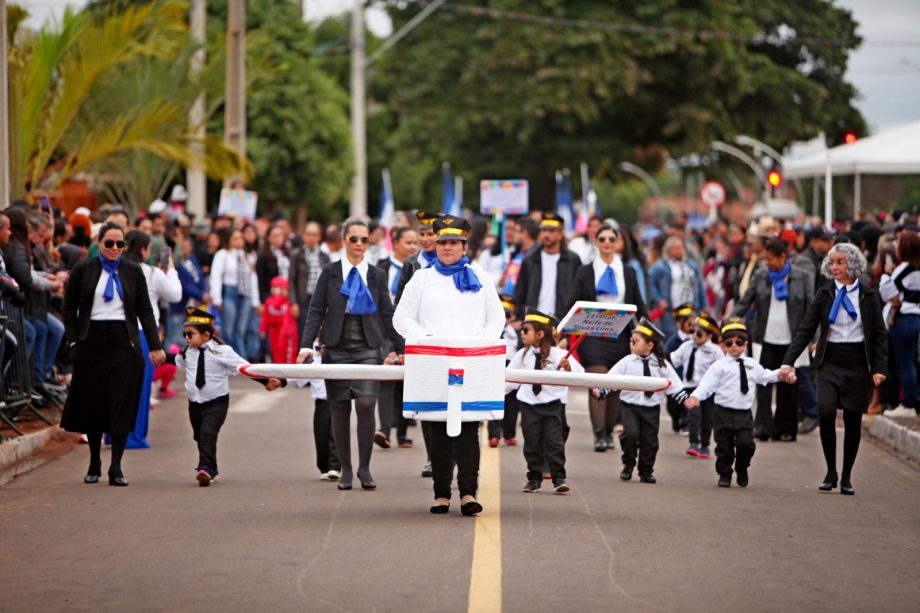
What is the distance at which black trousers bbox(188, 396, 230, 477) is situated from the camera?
1241 centimetres

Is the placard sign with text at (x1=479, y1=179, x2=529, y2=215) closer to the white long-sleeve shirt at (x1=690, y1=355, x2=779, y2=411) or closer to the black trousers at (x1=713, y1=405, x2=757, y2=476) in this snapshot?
the white long-sleeve shirt at (x1=690, y1=355, x2=779, y2=411)

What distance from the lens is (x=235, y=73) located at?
29.3 metres

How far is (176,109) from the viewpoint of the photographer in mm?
24062

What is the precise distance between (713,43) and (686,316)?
119ft

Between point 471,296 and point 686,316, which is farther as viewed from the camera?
point 686,316

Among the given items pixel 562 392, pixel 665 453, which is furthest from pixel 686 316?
pixel 562 392

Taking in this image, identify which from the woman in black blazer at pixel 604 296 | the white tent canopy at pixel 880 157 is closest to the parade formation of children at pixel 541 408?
the woman in black blazer at pixel 604 296

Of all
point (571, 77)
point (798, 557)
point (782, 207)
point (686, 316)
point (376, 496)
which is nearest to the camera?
point (798, 557)

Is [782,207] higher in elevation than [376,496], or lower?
higher

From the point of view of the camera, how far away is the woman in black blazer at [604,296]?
48.3 feet

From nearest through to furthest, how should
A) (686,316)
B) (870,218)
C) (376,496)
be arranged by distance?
(376,496) → (686,316) → (870,218)

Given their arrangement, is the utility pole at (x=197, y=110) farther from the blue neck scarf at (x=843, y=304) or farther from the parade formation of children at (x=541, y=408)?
the blue neck scarf at (x=843, y=304)

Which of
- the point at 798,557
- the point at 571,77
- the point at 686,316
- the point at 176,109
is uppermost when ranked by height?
the point at 571,77

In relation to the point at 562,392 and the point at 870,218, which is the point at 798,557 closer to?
the point at 562,392
